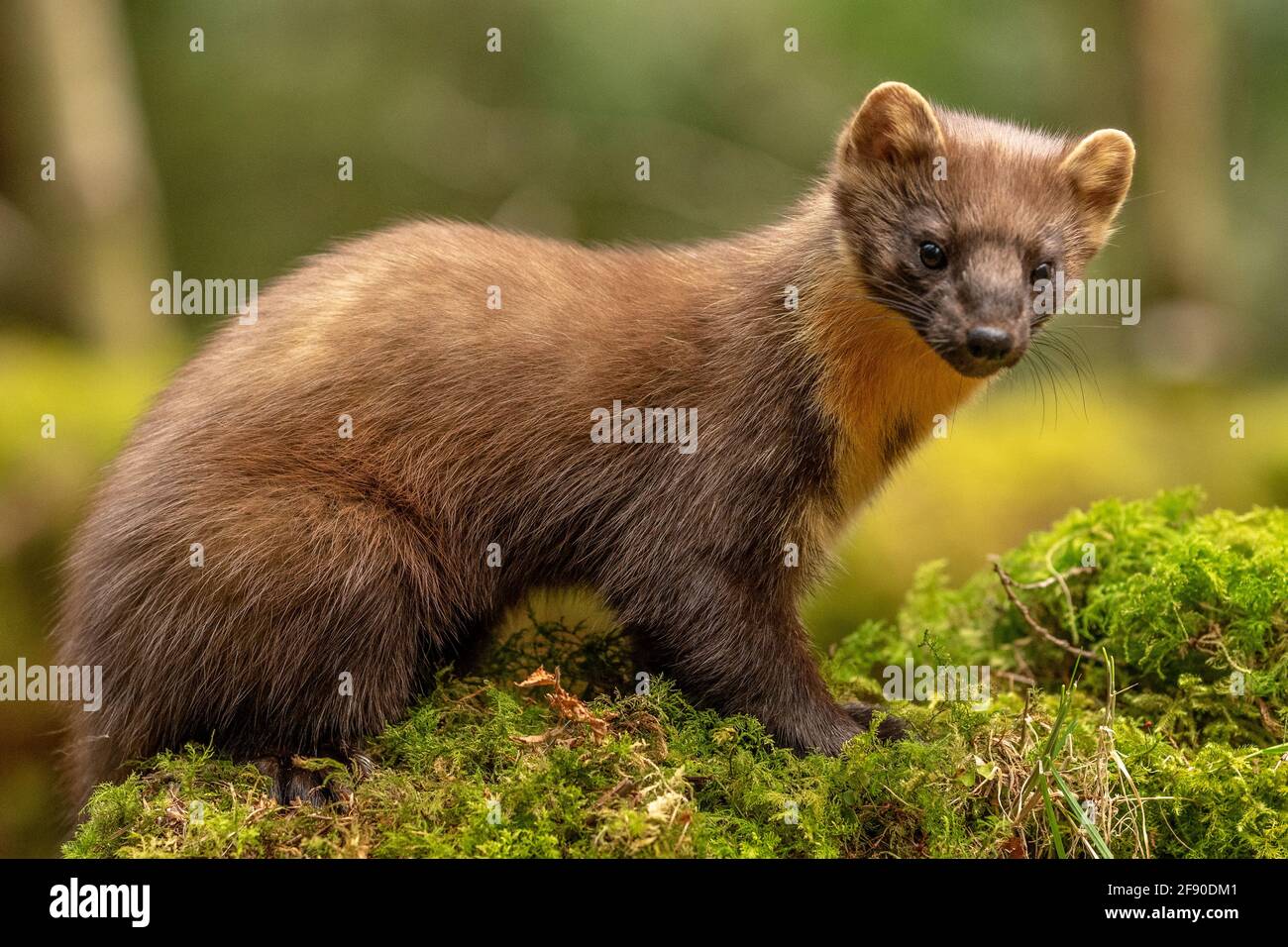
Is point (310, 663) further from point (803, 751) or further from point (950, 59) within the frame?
point (950, 59)

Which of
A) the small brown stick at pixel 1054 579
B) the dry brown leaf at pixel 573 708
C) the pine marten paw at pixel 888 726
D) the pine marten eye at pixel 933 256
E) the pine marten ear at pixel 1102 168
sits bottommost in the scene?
the pine marten paw at pixel 888 726

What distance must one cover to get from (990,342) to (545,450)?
188cm

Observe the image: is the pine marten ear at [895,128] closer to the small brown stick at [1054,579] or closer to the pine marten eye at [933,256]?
the pine marten eye at [933,256]

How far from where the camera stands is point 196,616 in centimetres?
470

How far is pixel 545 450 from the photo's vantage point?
5.27 m

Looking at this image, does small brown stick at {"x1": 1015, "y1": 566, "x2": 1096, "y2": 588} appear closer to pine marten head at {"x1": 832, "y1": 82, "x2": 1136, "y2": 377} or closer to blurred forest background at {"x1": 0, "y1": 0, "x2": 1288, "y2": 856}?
pine marten head at {"x1": 832, "y1": 82, "x2": 1136, "y2": 377}

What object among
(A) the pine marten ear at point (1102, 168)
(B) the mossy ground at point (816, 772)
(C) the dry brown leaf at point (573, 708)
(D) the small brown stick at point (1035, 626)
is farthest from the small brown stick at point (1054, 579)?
(C) the dry brown leaf at point (573, 708)

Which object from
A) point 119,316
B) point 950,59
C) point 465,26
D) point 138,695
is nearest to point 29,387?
point 119,316

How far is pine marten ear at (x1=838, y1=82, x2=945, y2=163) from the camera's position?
5.02 metres

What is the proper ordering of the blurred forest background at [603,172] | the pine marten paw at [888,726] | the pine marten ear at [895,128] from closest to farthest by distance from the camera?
1. the pine marten paw at [888,726]
2. the pine marten ear at [895,128]
3. the blurred forest background at [603,172]

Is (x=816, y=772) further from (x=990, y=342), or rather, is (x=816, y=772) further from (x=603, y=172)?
(x=603, y=172)

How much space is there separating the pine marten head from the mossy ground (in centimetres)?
130

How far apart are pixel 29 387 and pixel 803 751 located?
22.6ft

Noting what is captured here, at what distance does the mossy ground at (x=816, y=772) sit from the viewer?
13.8 feet
